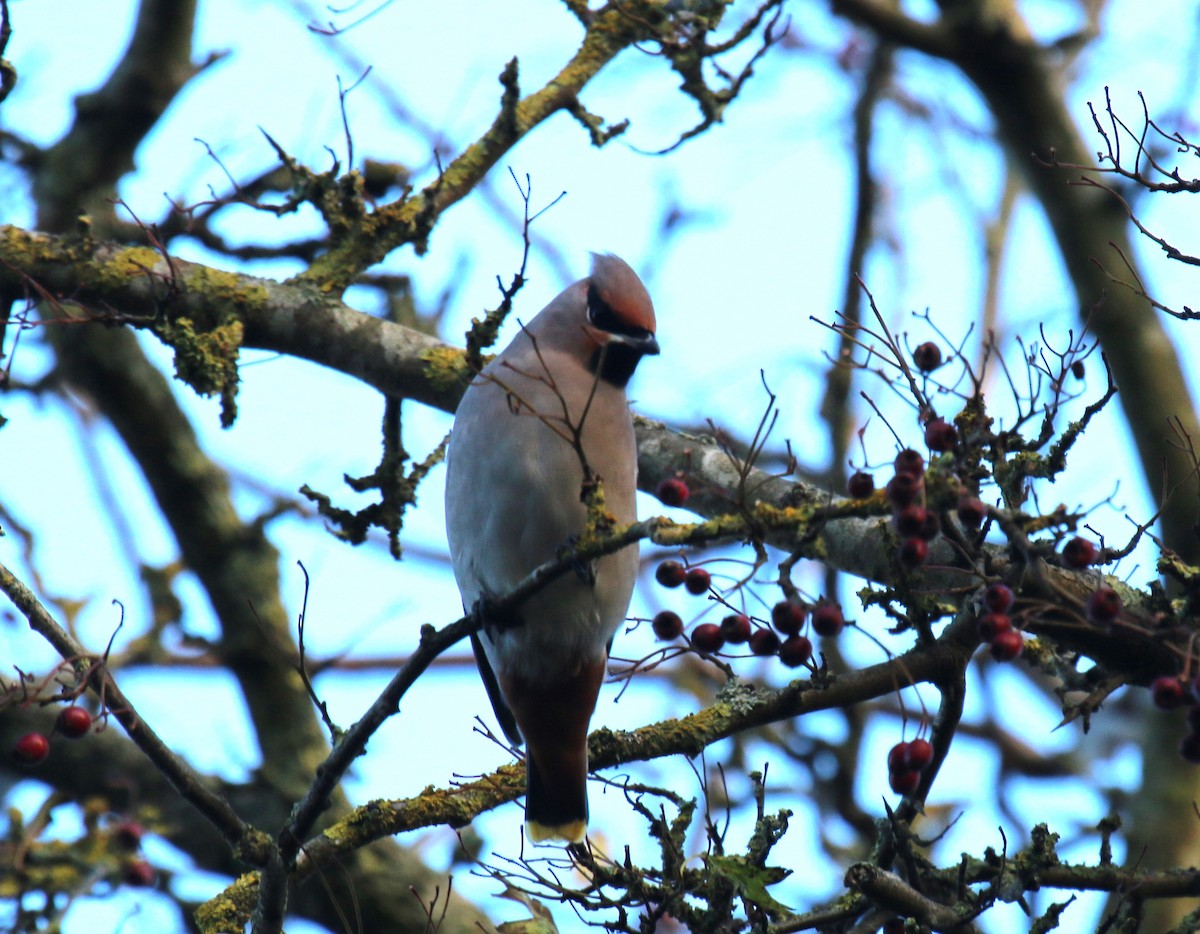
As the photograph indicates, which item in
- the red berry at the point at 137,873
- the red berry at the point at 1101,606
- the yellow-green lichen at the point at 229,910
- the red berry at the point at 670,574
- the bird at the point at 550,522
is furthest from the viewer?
the red berry at the point at 137,873

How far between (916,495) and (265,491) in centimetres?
679

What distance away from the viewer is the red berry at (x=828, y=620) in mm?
2629

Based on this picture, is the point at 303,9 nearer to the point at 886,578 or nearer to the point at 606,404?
the point at 606,404

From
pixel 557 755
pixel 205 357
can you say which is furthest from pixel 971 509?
pixel 205 357

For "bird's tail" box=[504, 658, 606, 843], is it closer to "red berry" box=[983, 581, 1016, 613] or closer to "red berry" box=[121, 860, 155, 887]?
"red berry" box=[121, 860, 155, 887]

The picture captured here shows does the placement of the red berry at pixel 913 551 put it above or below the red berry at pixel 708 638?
below

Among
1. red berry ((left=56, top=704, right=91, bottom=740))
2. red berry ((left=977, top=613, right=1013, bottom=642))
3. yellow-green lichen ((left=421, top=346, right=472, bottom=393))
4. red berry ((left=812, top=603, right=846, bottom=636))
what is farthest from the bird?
red berry ((left=977, top=613, right=1013, bottom=642))

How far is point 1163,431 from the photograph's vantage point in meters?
5.05

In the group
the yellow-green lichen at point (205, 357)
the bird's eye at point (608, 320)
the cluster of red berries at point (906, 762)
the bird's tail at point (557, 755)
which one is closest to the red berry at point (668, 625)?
the cluster of red berries at point (906, 762)

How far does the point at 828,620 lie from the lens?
2.63m

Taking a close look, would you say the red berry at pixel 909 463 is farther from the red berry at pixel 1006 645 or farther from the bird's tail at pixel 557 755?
the bird's tail at pixel 557 755

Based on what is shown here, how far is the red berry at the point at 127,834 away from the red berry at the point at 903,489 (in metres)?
3.50

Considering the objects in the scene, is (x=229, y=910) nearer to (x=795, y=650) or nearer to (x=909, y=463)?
(x=795, y=650)

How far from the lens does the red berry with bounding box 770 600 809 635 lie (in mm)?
2672
